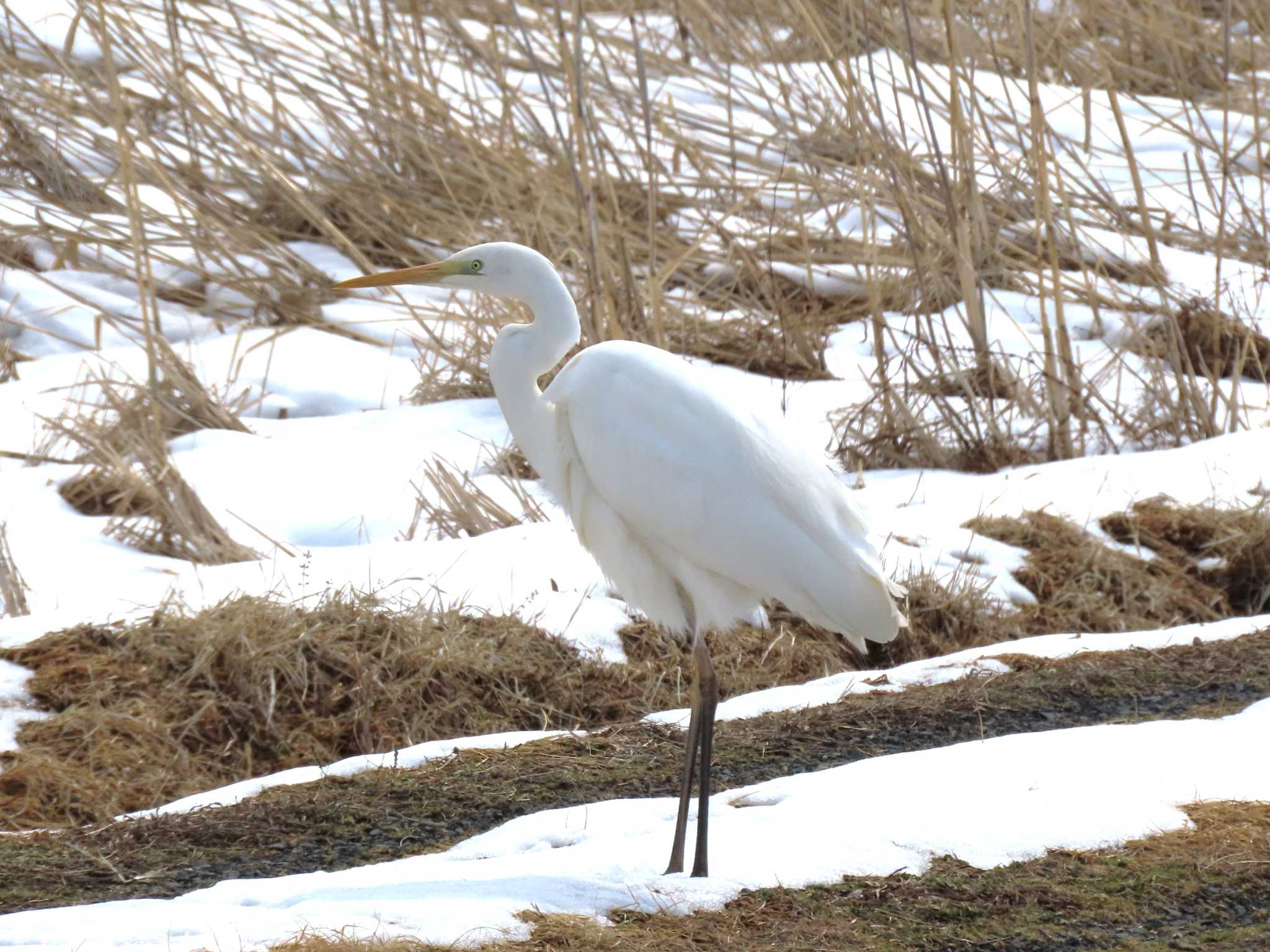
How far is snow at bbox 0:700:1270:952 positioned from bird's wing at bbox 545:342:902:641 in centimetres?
42

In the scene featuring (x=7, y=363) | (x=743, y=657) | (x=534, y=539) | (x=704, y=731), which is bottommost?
(x=743, y=657)

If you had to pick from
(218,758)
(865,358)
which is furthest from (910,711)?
(865,358)

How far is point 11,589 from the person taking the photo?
4.62 metres

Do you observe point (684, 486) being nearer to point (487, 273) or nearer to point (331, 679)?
point (487, 273)

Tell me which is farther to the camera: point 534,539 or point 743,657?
point 534,539

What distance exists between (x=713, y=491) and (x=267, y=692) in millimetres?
1691

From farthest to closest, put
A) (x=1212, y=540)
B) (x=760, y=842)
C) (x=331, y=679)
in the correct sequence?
(x=1212, y=540) < (x=331, y=679) < (x=760, y=842)

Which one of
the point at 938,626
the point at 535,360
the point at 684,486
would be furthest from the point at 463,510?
the point at 684,486

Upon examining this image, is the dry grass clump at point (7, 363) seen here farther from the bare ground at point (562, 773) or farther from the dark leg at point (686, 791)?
the dark leg at point (686, 791)

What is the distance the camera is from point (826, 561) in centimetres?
329

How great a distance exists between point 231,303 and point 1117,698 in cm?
486

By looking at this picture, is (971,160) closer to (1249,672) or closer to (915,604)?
(915,604)

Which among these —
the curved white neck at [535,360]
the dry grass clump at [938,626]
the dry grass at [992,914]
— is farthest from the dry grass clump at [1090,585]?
the curved white neck at [535,360]

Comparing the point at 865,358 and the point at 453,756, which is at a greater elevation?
the point at 865,358
